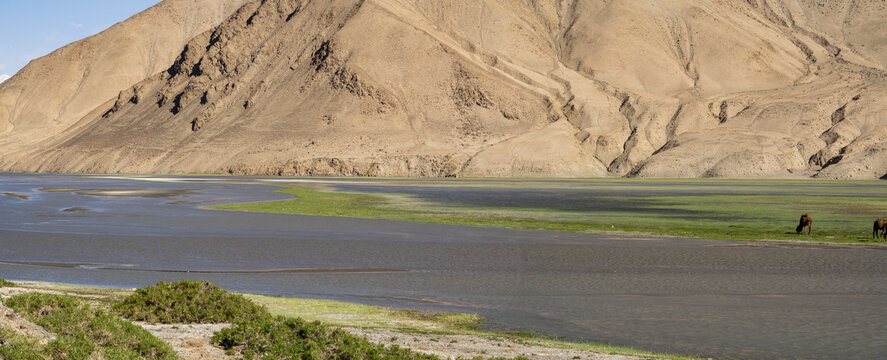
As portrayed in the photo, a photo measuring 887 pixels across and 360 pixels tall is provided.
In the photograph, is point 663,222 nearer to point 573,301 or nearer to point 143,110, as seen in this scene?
point 573,301

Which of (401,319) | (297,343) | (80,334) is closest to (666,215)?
(401,319)

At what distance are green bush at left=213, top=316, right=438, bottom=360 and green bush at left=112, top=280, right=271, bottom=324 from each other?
83.0 inches

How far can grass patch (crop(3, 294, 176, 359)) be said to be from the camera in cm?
914

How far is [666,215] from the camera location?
48.1m

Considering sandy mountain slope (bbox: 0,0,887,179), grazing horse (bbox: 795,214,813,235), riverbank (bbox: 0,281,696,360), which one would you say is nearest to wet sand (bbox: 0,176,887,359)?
riverbank (bbox: 0,281,696,360)

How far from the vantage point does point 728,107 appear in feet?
544

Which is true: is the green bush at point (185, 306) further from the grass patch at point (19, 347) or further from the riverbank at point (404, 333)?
the grass patch at point (19, 347)

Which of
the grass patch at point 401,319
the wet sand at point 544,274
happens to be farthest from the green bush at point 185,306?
the wet sand at point 544,274

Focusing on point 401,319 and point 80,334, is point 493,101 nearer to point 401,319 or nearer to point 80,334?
point 401,319

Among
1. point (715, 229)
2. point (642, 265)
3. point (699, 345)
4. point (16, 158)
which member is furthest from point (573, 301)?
point (16, 158)

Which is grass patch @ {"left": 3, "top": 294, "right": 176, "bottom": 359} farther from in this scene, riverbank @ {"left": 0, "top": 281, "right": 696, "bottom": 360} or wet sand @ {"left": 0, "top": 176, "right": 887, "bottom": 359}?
wet sand @ {"left": 0, "top": 176, "right": 887, "bottom": 359}

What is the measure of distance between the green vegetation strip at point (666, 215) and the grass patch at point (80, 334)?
2822 cm

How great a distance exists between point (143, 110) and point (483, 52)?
251 feet

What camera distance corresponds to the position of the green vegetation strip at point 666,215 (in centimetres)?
3784
